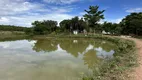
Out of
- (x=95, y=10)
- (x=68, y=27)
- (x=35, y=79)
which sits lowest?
(x=35, y=79)

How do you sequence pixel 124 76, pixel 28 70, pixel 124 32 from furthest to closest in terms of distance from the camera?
1. pixel 124 32
2. pixel 28 70
3. pixel 124 76

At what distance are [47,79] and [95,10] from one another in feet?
95.3

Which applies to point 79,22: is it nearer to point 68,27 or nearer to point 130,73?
point 68,27

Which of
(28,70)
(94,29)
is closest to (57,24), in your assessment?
(94,29)

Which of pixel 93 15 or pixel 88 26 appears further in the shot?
pixel 88 26

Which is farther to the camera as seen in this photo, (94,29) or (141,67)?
(94,29)

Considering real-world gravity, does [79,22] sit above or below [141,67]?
above

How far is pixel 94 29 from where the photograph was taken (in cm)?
3419

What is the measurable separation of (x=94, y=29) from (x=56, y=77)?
29472mm

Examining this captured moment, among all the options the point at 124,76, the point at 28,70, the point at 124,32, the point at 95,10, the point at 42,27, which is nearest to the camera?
the point at 124,76

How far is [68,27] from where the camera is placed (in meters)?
39.6

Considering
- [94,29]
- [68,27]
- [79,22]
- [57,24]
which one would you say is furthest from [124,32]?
[57,24]

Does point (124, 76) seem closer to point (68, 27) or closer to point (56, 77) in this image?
point (56, 77)

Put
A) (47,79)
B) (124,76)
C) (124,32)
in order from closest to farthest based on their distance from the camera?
(124,76), (47,79), (124,32)
